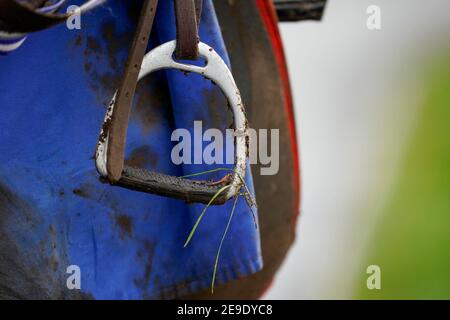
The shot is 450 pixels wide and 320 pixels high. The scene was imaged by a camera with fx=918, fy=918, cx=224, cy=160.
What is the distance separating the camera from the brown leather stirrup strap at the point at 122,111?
3.23 ft

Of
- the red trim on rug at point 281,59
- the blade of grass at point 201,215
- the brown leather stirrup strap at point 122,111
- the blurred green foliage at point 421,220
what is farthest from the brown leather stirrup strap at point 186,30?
the blurred green foliage at point 421,220

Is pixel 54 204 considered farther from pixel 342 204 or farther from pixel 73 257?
pixel 342 204

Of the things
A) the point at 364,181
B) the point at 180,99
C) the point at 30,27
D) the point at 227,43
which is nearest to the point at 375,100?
the point at 364,181

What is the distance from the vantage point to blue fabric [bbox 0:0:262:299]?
106 centimetres

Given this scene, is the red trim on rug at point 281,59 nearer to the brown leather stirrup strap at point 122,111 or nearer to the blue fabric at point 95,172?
the blue fabric at point 95,172

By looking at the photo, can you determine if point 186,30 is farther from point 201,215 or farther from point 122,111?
point 201,215

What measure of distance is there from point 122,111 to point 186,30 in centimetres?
12

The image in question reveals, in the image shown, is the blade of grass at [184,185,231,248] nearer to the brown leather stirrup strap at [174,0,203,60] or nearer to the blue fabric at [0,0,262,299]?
the blue fabric at [0,0,262,299]

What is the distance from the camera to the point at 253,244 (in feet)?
3.99

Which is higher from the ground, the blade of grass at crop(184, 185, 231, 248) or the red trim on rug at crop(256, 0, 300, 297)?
the red trim on rug at crop(256, 0, 300, 297)

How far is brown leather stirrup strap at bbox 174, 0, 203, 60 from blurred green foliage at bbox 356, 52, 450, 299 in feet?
5.47

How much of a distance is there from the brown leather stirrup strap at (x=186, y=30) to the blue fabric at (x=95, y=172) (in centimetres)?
7

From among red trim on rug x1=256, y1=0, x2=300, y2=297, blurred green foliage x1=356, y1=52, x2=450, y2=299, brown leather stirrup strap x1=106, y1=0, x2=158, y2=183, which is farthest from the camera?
blurred green foliage x1=356, y1=52, x2=450, y2=299

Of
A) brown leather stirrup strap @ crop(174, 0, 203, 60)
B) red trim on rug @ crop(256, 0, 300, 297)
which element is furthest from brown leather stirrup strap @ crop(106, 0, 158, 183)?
red trim on rug @ crop(256, 0, 300, 297)
